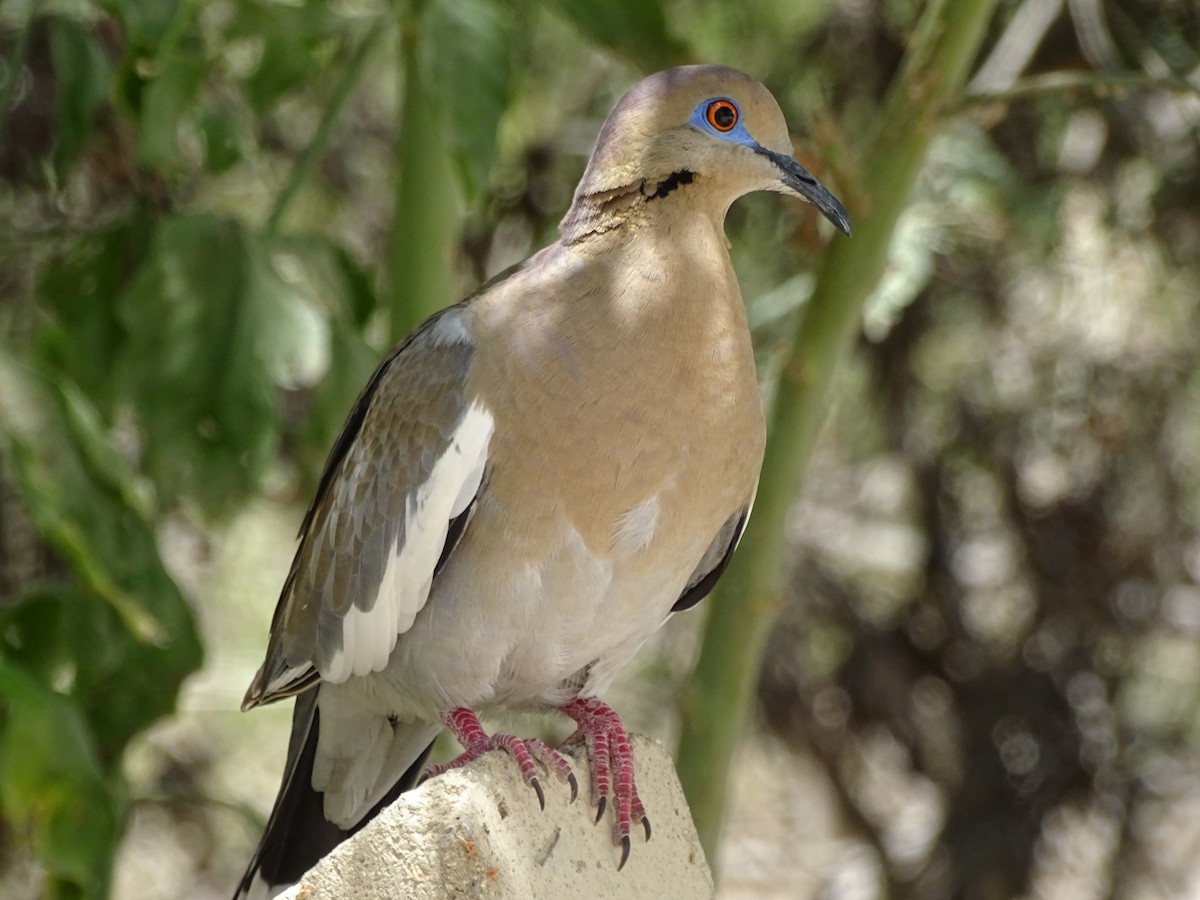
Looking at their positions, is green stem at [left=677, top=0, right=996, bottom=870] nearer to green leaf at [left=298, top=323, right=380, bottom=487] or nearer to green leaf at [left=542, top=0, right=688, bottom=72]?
green leaf at [left=542, top=0, right=688, bottom=72]

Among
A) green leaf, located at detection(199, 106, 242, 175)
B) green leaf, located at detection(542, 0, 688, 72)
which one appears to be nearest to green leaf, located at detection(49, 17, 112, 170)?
green leaf, located at detection(199, 106, 242, 175)

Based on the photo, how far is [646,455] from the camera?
2.38 m

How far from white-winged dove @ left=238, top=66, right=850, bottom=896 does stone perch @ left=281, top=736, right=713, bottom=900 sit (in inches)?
3.5

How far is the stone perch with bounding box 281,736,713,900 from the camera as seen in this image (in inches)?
77.0

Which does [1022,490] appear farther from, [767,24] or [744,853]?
[744,853]

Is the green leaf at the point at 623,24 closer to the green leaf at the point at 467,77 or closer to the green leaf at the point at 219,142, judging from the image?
the green leaf at the point at 467,77

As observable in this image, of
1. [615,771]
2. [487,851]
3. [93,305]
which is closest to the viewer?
[487,851]

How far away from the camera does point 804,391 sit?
305 centimetres

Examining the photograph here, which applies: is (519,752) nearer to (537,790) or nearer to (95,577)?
(537,790)

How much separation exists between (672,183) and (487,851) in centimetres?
106

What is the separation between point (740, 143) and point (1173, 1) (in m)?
2.38

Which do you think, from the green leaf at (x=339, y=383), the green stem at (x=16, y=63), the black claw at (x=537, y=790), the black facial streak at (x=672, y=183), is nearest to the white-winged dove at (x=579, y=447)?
the black facial streak at (x=672, y=183)

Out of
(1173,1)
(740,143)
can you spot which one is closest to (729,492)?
(740,143)

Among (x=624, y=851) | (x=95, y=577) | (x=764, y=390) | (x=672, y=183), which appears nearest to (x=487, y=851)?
(x=624, y=851)
